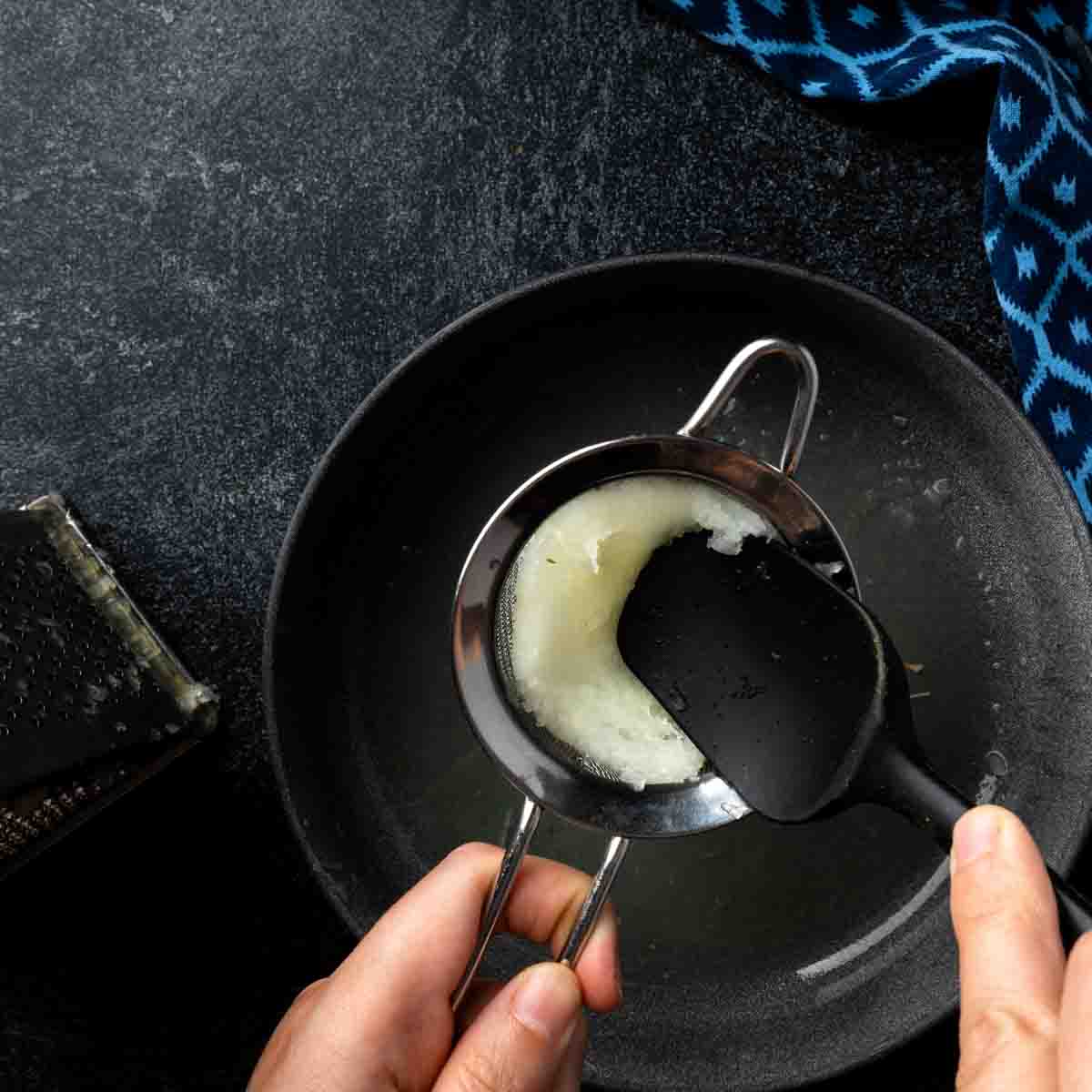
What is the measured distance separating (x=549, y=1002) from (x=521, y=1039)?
0.9 inches

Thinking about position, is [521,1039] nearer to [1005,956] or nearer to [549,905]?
[549,905]

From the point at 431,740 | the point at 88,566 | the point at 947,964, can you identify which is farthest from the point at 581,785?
the point at 88,566

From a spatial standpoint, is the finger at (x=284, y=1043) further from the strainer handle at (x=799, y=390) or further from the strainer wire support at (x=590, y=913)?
the strainer handle at (x=799, y=390)

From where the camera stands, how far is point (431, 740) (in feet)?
2.73

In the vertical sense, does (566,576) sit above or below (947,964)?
above

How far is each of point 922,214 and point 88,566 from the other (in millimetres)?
645

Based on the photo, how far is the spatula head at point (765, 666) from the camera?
0.67 m

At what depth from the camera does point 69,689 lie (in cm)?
74

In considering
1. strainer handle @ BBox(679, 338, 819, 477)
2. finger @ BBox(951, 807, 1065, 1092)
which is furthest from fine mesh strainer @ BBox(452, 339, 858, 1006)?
finger @ BBox(951, 807, 1065, 1092)

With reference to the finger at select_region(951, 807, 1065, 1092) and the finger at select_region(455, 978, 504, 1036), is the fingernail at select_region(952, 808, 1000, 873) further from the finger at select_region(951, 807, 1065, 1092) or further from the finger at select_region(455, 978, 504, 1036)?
the finger at select_region(455, 978, 504, 1036)

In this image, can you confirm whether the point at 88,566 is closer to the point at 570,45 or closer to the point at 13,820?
the point at 13,820

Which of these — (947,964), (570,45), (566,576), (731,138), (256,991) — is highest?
(570,45)

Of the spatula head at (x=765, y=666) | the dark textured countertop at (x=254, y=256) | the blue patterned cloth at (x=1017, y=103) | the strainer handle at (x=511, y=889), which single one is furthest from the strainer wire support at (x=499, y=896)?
the blue patterned cloth at (x=1017, y=103)

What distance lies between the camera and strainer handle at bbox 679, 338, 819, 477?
0.68 m
